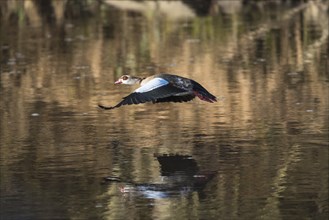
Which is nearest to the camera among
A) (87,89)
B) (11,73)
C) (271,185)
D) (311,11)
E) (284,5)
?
(271,185)

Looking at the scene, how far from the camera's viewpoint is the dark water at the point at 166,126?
7.76 metres

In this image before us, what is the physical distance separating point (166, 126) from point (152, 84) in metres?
1.17

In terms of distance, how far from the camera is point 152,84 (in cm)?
961

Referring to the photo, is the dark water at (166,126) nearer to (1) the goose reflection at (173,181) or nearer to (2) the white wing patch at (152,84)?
(1) the goose reflection at (173,181)

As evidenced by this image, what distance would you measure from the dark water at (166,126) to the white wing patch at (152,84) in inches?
21.3

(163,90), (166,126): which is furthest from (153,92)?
(166,126)

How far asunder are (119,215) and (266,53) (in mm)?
9323

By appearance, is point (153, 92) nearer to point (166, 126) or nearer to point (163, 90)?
point (163, 90)

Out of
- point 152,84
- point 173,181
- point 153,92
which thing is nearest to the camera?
point 173,181

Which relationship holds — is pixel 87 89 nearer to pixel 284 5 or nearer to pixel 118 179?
pixel 118 179

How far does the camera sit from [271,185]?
322 inches

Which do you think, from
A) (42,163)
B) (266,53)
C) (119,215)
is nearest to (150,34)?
(266,53)

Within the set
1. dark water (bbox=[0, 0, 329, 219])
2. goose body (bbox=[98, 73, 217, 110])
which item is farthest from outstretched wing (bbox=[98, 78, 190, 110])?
dark water (bbox=[0, 0, 329, 219])

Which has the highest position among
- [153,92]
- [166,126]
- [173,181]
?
[153,92]
